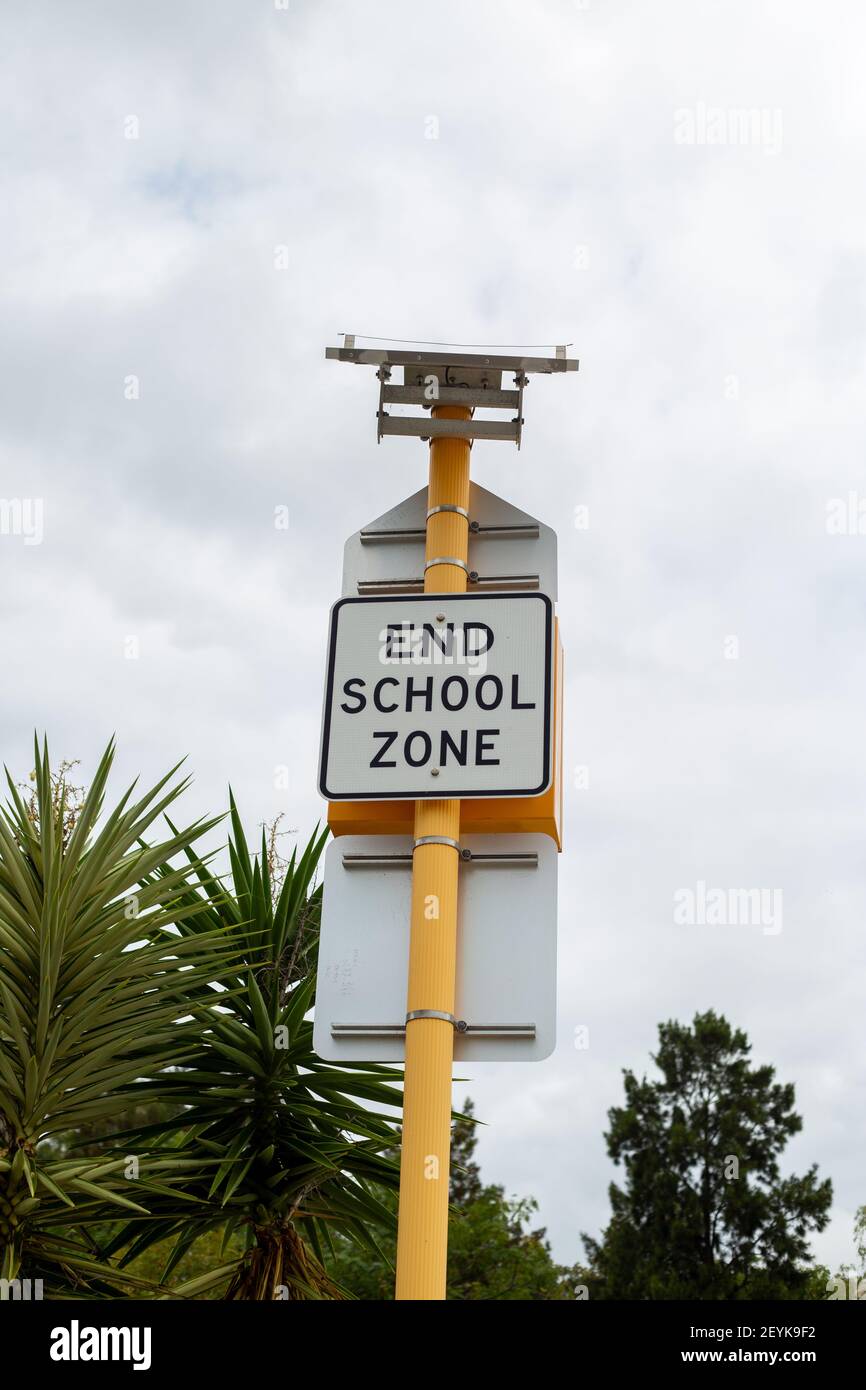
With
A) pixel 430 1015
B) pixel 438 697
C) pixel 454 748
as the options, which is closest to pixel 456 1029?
pixel 430 1015

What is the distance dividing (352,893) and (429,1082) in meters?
0.72

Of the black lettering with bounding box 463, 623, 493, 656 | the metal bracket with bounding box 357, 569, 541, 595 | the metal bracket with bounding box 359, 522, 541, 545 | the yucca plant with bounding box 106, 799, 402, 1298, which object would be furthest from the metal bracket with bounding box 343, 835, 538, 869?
the yucca plant with bounding box 106, 799, 402, 1298

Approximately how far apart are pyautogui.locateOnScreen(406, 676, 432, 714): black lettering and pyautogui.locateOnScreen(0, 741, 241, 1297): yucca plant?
87.5 inches

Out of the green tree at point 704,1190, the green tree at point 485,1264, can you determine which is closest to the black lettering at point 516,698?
the green tree at point 485,1264

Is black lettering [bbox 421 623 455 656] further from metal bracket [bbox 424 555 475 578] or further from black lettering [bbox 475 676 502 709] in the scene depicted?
metal bracket [bbox 424 555 475 578]

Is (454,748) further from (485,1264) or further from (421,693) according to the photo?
(485,1264)

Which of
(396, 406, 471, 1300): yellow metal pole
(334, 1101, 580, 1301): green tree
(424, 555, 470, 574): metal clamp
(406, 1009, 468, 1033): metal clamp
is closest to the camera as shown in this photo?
(396, 406, 471, 1300): yellow metal pole

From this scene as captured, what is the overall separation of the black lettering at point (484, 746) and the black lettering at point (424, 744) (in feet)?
0.52

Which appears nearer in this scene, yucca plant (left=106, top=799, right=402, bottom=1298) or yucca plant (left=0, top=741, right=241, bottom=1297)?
yucca plant (left=0, top=741, right=241, bottom=1297)

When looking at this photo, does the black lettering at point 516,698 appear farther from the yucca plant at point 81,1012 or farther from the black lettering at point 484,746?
the yucca plant at point 81,1012

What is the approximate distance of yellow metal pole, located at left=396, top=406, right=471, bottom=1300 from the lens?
4316 millimetres

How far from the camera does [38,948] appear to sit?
6.41 meters

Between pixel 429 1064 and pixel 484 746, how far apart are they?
1032mm

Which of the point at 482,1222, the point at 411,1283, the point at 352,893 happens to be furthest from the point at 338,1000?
the point at 482,1222
